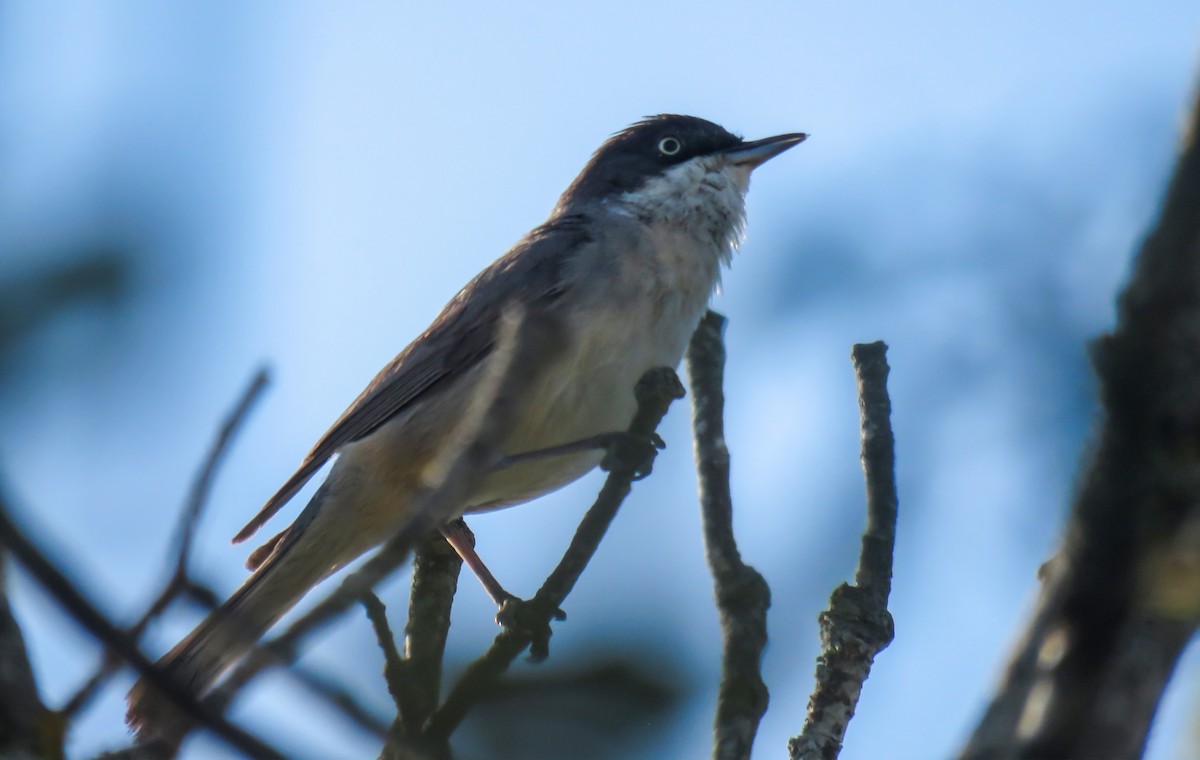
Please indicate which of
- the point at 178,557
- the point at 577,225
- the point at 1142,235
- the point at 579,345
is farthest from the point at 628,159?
the point at 1142,235

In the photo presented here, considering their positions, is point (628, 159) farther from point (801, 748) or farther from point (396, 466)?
point (801, 748)

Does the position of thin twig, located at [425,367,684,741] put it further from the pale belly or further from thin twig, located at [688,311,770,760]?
the pale belly

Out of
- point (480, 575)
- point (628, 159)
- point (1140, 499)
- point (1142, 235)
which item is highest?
point (628, 159)

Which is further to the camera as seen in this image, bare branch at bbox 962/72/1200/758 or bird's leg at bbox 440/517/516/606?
bird's leg at bbox 440/517/516/606

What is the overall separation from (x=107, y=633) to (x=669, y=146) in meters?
6.86

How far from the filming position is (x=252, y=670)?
2184 mm

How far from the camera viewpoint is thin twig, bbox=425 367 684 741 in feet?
9.45

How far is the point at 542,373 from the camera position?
588cm

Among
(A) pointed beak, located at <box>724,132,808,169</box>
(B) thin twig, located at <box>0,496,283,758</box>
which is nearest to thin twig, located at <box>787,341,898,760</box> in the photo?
(B) thin twig, located at <box>0,496,283,758</box>

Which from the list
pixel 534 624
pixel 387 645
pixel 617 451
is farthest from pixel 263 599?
pixel 387 645

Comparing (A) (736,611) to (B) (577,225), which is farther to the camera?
(B) (577,225)

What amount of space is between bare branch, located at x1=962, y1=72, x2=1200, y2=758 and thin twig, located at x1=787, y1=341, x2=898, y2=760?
2.41 metres

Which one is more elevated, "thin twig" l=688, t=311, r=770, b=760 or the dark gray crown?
the dark gray crown

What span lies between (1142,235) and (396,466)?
519 cm
